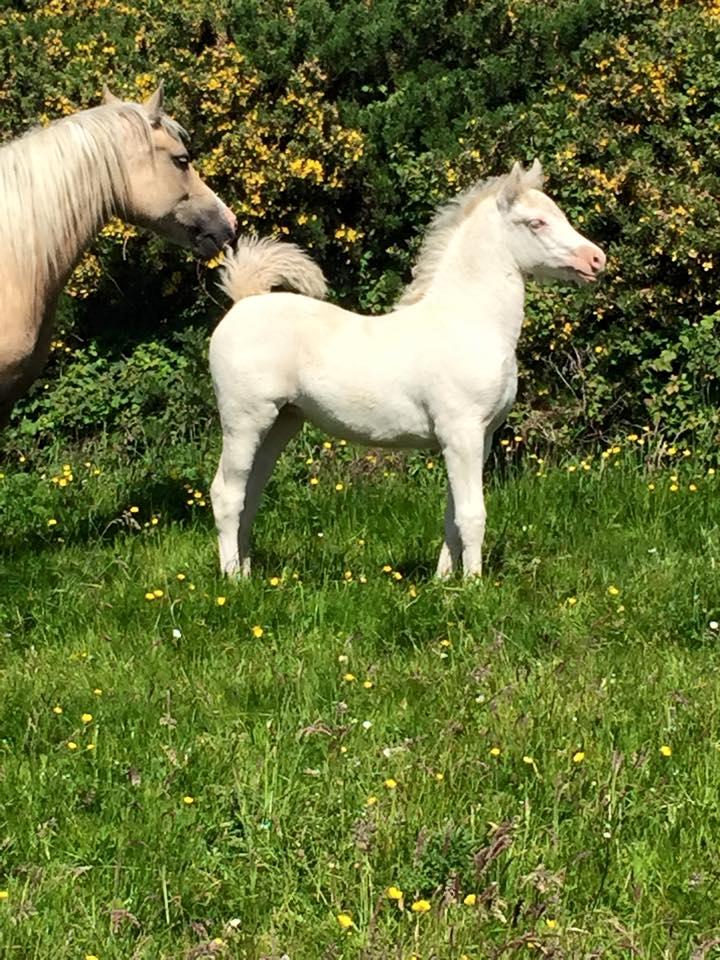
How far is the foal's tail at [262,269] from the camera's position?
5602mm

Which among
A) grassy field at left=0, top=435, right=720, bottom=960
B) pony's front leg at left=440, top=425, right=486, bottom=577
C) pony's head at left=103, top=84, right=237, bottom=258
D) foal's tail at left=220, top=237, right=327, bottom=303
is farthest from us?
pony's head at left=103, top=84, right=237, bottom=258

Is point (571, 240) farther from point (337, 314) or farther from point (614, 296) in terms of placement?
point (614, 296)

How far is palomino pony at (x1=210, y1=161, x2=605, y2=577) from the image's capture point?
5.06 m

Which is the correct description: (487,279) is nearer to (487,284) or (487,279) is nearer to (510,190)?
(487,284)

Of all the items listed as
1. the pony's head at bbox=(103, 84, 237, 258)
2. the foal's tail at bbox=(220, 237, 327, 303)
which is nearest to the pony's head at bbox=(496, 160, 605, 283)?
the foal's tail at bbox=(220, 237, 327, 303)

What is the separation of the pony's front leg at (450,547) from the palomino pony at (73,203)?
5.86ft

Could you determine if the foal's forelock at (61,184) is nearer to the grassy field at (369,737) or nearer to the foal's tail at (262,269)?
the foal's tail at (262,269)

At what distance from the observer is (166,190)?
19.4ft

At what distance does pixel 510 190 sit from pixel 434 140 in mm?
3760

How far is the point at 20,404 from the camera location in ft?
31.8

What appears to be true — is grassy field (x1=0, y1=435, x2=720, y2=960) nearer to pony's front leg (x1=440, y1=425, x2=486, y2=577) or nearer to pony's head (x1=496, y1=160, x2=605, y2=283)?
pony's front leg (x1=440, y1=425, x2=486, y2=577)

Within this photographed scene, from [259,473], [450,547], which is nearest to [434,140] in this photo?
[259,473]

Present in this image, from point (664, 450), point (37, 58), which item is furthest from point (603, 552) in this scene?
point (37, 58)

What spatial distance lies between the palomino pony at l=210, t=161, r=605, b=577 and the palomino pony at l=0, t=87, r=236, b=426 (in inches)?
35.8
